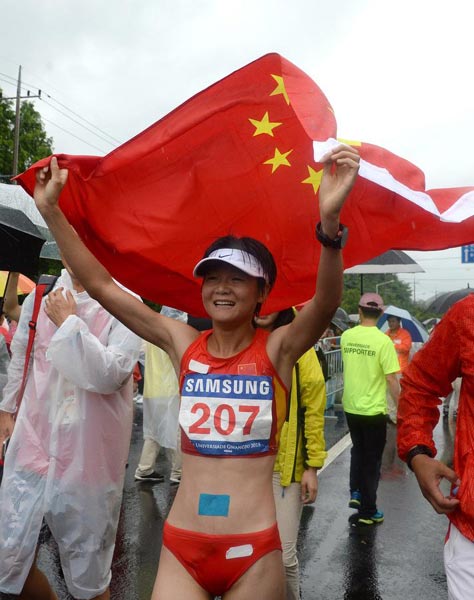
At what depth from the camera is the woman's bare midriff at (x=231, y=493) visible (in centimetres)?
242

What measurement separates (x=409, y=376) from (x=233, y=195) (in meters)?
1.14

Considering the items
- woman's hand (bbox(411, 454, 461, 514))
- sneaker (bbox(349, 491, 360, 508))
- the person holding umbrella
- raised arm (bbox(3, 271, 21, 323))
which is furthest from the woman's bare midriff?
the person holding umbrella

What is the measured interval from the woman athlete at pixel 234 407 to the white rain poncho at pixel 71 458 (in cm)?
89

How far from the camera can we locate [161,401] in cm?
737

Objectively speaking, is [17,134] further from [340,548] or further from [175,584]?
[175,584]

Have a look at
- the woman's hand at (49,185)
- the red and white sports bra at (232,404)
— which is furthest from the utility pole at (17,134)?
the red and white sports bra at (232,404)

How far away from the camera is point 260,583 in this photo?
238 centimetres

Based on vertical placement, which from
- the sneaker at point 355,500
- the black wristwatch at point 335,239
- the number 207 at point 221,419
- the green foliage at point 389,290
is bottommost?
the sneaker at point 355,500

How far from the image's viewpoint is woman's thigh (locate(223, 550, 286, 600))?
2369 millimetres

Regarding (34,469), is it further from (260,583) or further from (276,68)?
(276,68)

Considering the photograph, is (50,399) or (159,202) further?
(50,399)

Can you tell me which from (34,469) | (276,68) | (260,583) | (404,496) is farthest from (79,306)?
(404,496)

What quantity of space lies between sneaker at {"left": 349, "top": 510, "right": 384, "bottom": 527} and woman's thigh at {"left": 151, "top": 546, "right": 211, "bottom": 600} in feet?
13.7

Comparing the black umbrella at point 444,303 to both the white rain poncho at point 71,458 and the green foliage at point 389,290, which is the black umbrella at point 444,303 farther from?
the green foliage at point 389,290
